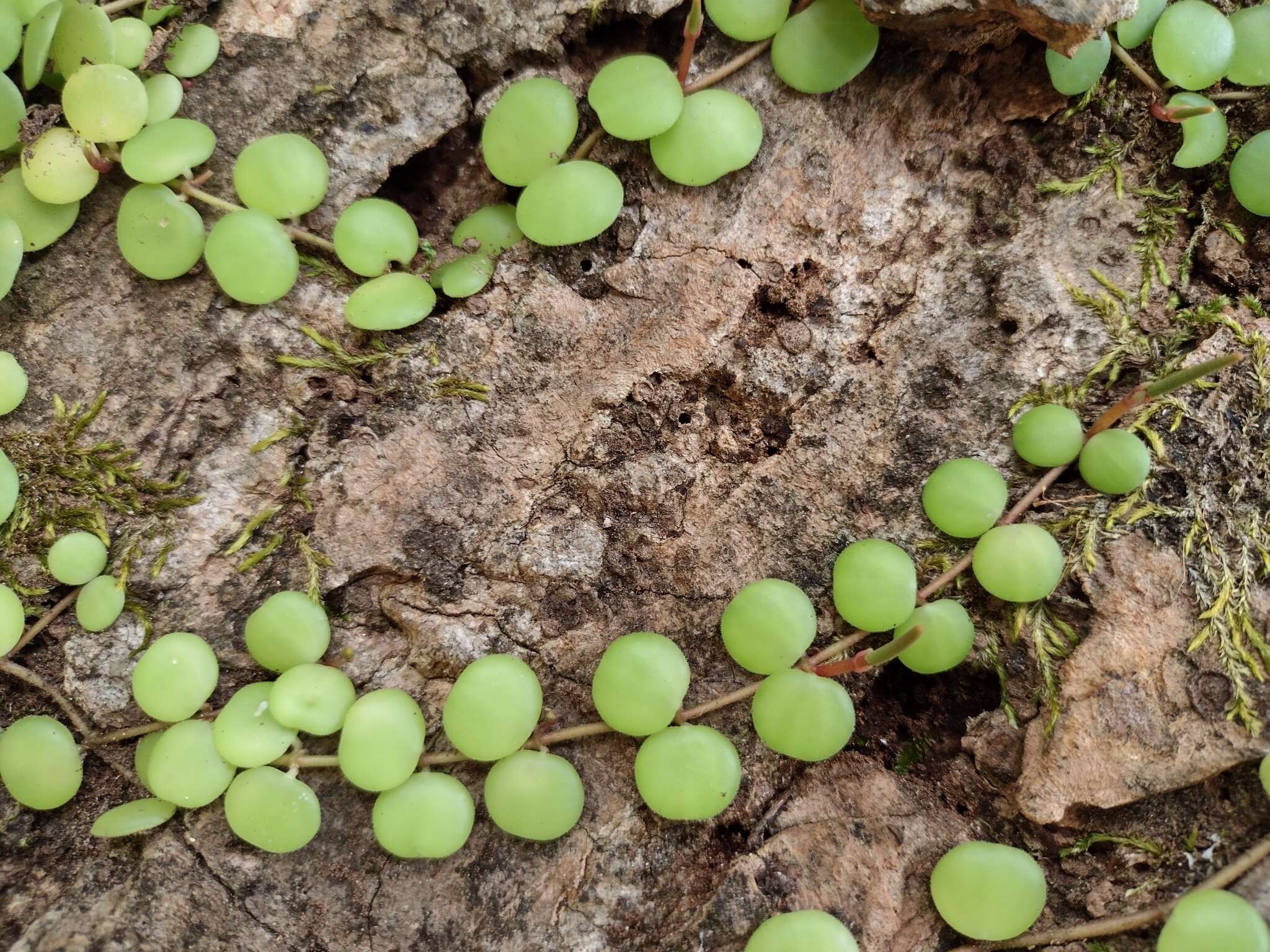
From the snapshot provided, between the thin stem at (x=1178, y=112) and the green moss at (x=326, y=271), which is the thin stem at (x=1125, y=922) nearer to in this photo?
the thin stem at (x=1178, y=112)

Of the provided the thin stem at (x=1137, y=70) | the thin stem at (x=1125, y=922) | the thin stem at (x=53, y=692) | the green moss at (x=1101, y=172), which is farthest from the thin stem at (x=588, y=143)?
the thin stem at (x=1125, y=922)

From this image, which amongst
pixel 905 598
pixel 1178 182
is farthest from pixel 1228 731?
pixel 1178 182

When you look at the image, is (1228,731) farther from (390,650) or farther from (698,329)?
(390,650)

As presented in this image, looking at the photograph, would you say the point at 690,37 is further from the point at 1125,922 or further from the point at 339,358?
the point at 1125,922

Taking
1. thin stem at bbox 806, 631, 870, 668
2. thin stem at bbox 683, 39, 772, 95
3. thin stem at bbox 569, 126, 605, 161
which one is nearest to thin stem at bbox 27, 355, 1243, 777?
thin stem at bbox 806, 631, 870, 668

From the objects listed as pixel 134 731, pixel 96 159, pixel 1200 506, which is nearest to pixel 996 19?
pixel 1200 506
